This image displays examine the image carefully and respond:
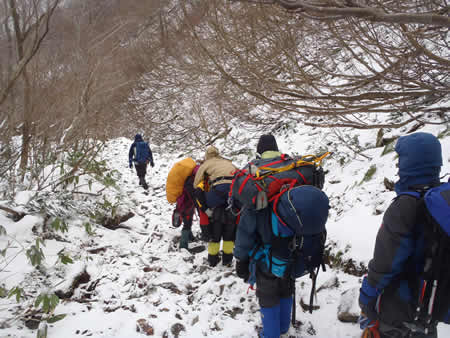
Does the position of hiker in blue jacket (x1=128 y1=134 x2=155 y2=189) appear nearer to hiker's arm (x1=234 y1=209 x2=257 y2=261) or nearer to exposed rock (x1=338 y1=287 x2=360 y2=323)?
hiker's arm (x1=234 y1=209 x2=257 y2=261)

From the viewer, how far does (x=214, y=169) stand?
3727 mm

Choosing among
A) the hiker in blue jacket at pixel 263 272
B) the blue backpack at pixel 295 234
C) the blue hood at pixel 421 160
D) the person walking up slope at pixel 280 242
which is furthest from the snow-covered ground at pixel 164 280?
the blue hood at pixel 421 160

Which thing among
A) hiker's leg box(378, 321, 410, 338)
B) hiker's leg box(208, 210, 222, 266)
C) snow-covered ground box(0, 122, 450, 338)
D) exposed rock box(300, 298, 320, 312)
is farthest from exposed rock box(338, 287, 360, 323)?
hiker's leg box(208, 210, 222, 266)

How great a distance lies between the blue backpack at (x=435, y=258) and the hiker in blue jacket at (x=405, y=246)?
4cm

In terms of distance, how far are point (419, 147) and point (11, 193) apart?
17.0 ft

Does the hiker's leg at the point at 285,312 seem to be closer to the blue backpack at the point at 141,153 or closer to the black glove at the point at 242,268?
the black glove at the point at 242,268

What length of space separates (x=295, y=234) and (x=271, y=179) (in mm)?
459

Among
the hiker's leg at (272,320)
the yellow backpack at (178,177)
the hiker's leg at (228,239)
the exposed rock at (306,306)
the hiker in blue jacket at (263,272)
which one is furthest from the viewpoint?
the yellow backpack at (178,177)

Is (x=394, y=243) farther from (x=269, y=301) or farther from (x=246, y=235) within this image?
(x=269, y=301)

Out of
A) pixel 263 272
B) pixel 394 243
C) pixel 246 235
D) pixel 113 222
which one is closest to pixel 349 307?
pixel 263 272

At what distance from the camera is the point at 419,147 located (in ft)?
4.85

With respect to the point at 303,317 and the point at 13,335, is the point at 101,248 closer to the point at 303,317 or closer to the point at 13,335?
the point at 13,335

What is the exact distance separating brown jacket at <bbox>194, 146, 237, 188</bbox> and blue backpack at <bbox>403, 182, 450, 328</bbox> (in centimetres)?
240

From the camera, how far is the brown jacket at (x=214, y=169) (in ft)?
12.0
